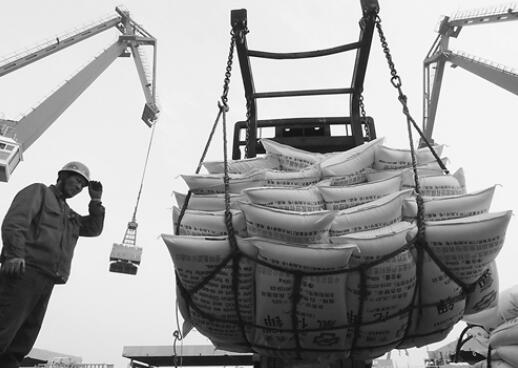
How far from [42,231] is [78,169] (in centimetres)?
45

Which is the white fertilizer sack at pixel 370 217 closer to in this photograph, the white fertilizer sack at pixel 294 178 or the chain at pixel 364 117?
the white fertilizer sack at pixel 294 178

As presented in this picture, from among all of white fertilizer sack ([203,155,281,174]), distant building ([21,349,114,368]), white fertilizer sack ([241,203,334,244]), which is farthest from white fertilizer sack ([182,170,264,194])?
distant building ([21,349,114,368])

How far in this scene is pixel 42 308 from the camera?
1925 millimetres

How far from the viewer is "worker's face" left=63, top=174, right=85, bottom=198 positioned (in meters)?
2.26

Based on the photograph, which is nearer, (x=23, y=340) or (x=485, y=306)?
(x=485, y=306)

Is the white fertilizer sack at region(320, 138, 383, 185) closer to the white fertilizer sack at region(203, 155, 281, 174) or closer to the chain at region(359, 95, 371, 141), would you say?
the white fertilizer sack at region(203, 155, 281, 174)

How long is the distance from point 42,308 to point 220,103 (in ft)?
4.56

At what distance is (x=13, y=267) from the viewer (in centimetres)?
169

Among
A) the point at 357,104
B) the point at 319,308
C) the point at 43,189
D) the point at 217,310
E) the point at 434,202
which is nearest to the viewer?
the point at 319,308

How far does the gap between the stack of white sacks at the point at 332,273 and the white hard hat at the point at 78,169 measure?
3.06 ft

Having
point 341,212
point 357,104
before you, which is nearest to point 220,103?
point 341,212

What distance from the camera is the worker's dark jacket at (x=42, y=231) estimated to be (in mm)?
1796

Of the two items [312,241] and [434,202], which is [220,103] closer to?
[312,241]

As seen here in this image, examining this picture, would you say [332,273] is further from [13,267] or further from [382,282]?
[13,267]
